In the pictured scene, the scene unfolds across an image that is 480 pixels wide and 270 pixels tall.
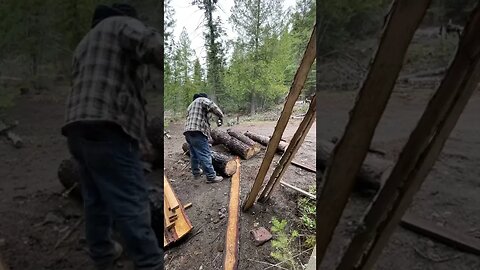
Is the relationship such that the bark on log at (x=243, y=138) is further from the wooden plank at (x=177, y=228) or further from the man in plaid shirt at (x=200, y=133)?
the wooden plank at (x=177, y=228)

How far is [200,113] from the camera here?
284cm

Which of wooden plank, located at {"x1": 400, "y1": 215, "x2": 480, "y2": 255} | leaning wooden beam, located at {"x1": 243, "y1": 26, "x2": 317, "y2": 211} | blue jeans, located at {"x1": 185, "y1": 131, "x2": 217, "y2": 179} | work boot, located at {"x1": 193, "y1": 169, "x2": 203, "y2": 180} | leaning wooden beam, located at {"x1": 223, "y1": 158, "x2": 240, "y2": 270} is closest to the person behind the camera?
wooden plank, located at {"x1": 400, "y1": 215, "x2": 480, "y2": 255}

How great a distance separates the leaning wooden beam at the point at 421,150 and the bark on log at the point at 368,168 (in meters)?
0.02

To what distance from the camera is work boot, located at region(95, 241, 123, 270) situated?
1.81ft

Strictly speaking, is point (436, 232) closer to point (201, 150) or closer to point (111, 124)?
point (111, 124)

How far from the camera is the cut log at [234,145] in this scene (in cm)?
384

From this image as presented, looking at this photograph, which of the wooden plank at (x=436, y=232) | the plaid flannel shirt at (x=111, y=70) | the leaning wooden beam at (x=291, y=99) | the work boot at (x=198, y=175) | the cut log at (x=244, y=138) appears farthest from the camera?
the cut log at (x=244, y=138)

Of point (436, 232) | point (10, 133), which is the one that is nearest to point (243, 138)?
point (436, 232)

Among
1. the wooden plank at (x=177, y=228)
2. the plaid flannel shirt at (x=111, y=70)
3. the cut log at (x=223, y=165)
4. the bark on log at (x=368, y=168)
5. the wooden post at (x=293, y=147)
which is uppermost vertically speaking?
the plaid flannel shirt at (x=111, y=70)

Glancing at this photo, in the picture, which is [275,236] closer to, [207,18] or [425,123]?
[207,18]

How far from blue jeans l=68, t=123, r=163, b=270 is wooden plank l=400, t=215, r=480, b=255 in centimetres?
51

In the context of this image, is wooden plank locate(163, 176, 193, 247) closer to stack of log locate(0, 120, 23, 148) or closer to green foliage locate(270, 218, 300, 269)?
green foliage locate(270, 218, 300, 269)

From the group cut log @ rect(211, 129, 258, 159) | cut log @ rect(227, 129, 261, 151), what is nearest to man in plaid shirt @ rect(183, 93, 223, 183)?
cut log @ rect(211, 129, 258, 159)

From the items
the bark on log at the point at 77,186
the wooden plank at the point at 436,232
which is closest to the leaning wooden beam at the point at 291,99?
the wooden plank at the point at 436,232
